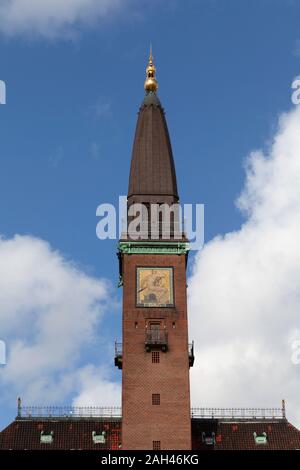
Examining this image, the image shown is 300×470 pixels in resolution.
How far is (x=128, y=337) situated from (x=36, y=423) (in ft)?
48.1

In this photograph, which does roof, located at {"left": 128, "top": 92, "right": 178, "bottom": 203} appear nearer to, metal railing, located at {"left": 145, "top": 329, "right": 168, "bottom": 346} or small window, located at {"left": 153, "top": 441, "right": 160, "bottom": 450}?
metal railing, located at {"left": 145, "top": 329, "right": 168, "bottom": 346}

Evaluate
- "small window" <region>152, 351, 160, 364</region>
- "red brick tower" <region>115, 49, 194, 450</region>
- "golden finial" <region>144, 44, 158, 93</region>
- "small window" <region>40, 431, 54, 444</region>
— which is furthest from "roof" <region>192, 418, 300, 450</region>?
"golden finial" <region>144, 44, 158, 93</region>

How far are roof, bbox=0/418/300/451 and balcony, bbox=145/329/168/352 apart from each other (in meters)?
10.5

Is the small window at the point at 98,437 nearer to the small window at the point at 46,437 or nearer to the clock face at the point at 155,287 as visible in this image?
the small window at the point at 46,437

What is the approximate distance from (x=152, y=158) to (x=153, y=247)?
387 inches

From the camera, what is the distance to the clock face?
98312 millimetres

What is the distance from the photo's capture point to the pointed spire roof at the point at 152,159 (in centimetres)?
10381

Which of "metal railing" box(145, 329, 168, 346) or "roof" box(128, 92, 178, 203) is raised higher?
"roof" box(128, 92, 178, 203)

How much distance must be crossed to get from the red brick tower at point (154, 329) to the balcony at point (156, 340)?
0.04 m

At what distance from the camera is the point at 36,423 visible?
104625 mm

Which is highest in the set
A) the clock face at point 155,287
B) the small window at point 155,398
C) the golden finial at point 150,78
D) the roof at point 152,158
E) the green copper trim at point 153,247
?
the golden finial at point 150,78

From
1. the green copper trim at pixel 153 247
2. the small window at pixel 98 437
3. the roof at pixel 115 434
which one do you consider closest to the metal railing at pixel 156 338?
the green copper trim at pixel 153 247

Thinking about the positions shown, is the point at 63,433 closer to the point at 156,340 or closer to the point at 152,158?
the point at 156,340
